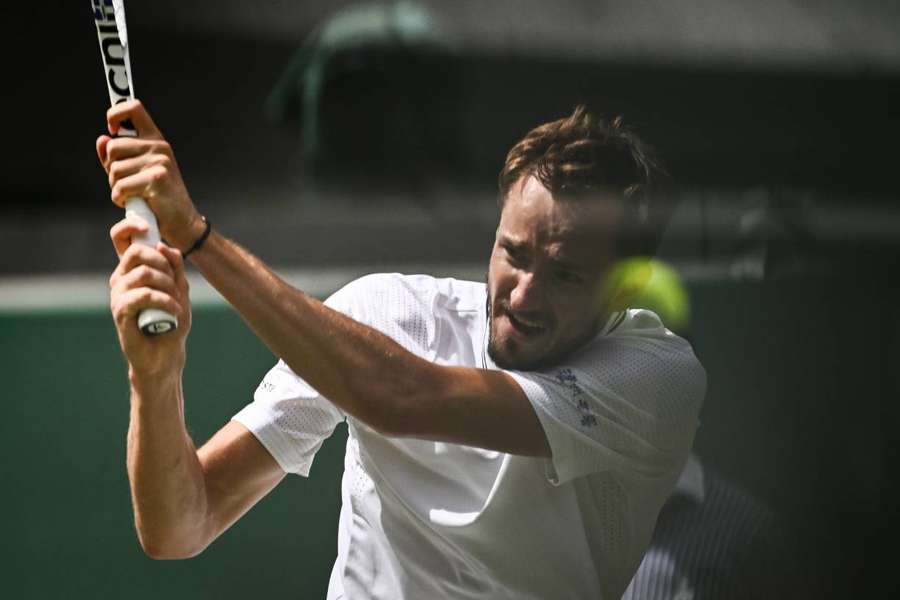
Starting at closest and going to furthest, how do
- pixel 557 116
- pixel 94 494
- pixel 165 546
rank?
pixel 557 116
pixel 165 546
pixel 94 494

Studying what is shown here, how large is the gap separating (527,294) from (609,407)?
0.17 metres

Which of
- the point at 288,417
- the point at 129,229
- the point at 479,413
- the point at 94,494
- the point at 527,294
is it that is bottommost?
the point at 94,494

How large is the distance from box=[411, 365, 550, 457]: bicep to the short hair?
0.69ft

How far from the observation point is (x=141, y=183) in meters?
1.24

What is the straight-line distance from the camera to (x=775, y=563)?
3.68 feet

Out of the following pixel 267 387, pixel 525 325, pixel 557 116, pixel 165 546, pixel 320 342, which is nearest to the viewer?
pixel 557 116

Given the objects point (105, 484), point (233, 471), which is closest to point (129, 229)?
point (233, 471)

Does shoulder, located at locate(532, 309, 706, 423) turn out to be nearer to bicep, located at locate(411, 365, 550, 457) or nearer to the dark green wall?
bicep, located at locate(411, 365, 550, 457)

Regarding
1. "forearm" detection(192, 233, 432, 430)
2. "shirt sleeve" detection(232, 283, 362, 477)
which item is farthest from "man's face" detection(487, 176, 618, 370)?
"shirt sleeve" detection(232, 283, 362, 477)

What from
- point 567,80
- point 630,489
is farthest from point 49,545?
point 567,80

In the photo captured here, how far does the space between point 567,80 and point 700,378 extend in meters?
0.30

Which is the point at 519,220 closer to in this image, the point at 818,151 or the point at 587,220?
the point at 587,220

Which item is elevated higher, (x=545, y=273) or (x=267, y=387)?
(x=545, y=273)

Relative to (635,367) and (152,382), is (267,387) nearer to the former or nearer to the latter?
(152,382)
